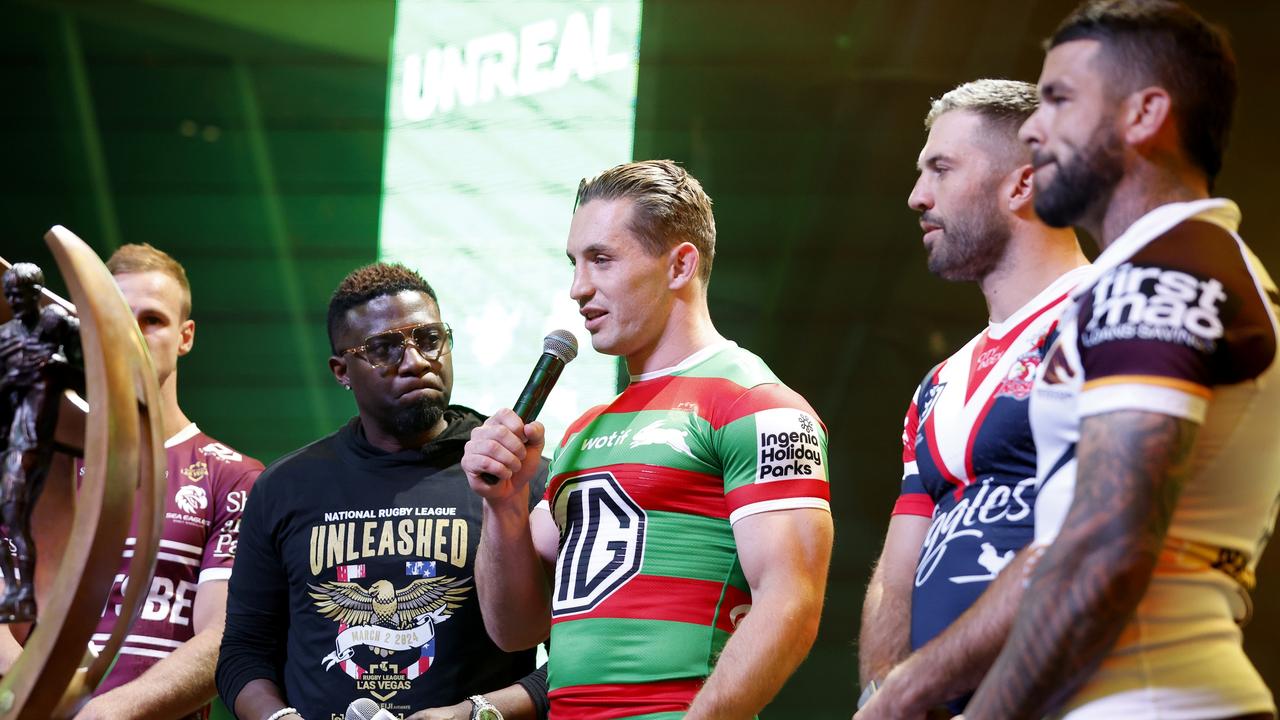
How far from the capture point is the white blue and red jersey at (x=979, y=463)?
133cm

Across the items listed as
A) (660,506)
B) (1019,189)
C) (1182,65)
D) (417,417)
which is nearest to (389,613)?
(417,417)

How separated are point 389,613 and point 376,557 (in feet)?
0.33

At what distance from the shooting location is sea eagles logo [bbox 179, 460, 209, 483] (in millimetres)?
2432

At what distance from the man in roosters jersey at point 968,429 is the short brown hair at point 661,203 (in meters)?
0.37

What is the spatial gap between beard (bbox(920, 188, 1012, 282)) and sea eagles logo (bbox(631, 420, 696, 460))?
1.33 feet

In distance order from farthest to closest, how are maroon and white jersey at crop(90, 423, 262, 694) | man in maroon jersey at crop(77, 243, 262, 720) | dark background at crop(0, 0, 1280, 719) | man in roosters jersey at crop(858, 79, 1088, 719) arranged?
dark background at crop(0, 0, 1280, 719)
maroon and white jersey at crop(90, 423, 262, 694)
man in maroon jersey at crop(77, 243, 262, 720)
man in roosters jersey at crop(858, 79, 1088, 719)

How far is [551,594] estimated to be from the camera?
1913 millimetres

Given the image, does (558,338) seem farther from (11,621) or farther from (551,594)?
(11,621)

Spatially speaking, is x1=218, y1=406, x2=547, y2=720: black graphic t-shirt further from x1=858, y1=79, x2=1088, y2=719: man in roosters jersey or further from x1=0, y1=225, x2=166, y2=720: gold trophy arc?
x1=0, y1=225, x2=166, y2=720: gold trophy arc

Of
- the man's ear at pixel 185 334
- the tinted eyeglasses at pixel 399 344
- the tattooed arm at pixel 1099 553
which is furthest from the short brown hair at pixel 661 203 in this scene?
the man's ear at pixel 185 334

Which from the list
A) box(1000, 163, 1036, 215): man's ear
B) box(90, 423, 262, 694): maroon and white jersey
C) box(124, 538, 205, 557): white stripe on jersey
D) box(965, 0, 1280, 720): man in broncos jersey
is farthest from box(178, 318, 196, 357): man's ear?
box(965, 0, 1280, 720): man in broncos jersey

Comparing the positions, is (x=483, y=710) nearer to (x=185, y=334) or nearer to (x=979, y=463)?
(x=979, y=463)

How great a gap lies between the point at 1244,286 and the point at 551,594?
119cm

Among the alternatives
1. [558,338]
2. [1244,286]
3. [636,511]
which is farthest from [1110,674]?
[558,338]
